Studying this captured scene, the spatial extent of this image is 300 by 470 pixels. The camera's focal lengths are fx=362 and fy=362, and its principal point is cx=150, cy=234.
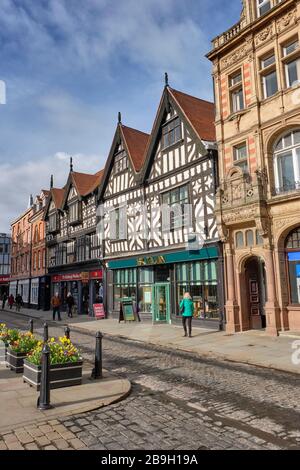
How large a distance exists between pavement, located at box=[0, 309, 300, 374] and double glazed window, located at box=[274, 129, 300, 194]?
5.62 meters

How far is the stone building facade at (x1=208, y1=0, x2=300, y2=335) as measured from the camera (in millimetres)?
13836

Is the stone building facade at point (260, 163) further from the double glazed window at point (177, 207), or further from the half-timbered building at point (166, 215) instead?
the double glazed window at point (177, 207)

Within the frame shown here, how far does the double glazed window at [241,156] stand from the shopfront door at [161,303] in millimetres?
7446

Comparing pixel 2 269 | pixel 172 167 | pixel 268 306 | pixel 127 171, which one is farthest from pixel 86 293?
pixel 2 269

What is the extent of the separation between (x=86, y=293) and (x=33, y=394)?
75.2 feet

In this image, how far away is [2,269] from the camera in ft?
232

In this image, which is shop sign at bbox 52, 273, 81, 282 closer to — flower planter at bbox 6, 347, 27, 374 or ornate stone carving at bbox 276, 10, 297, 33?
flower planter at bbox 6, 347, 27, 374

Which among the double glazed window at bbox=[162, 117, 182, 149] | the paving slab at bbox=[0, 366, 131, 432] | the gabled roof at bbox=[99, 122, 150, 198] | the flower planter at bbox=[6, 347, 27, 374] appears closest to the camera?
the paving slab at bbox=[0, 366, 131, 432]

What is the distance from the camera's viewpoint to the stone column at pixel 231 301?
15.1 m

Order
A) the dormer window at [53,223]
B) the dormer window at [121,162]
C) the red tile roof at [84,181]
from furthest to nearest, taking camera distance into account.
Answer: the dormer window at [53,223], the red tile roof at [84,181], the dormer window at [121,162]

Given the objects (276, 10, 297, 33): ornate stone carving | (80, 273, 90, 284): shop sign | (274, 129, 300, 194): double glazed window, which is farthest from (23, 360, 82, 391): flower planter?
(80, 273, 90, 284): shop sign

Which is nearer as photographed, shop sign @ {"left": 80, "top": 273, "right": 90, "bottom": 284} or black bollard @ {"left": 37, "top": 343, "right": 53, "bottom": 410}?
black bollard @ {"left": 37, "top": 343, "right": 53, "bottom": 410}

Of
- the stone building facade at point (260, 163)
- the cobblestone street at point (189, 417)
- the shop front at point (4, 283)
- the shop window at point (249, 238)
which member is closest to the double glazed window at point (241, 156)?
the stone building facade at point (260, 163)
